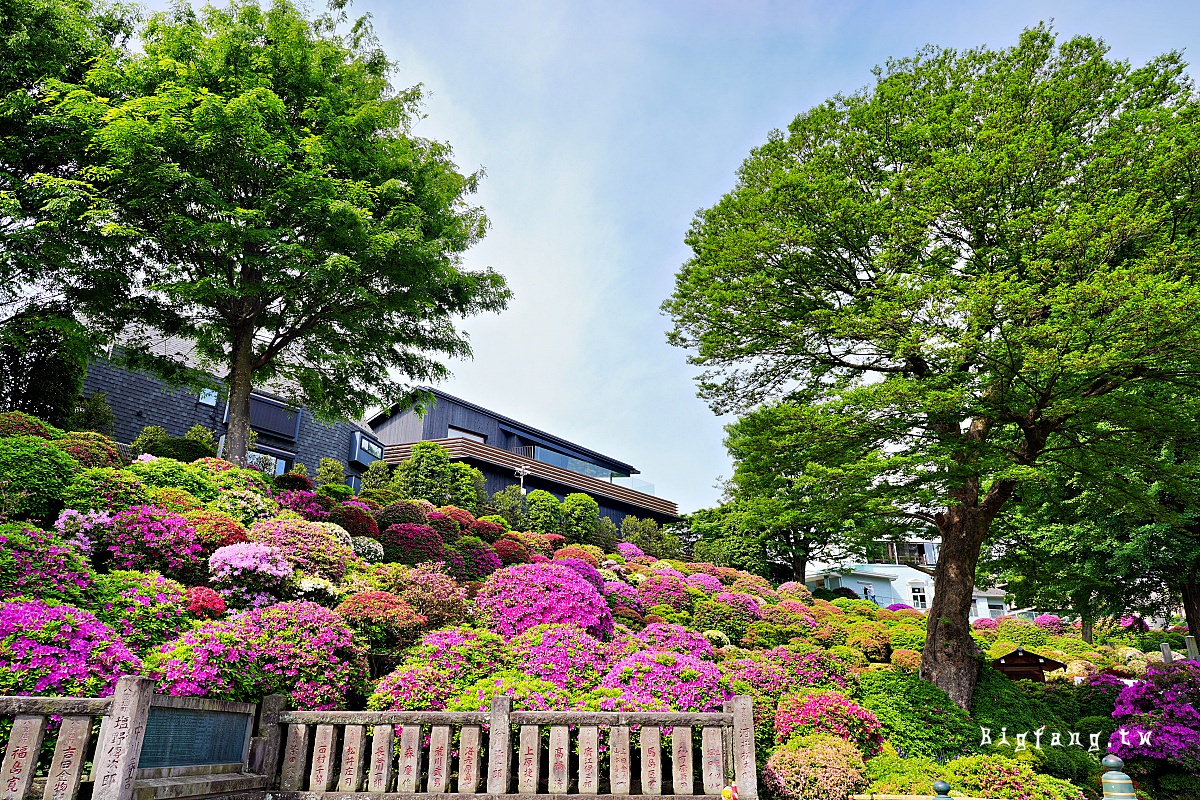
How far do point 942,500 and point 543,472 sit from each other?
21.1 m

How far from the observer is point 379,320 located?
51.2 ft

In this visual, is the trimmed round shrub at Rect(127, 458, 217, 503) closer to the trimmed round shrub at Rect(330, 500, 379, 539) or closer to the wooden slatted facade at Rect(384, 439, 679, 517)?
the trimmed round shrub at Rect(330, 500, 379, 539)

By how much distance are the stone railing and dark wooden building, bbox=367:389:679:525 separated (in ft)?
70.1

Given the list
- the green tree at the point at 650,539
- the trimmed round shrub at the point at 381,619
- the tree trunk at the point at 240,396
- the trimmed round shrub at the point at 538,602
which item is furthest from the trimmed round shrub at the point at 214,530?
the green tree at the point at 650,539

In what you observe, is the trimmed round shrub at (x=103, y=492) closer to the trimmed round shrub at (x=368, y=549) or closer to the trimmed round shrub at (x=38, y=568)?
the trimmed round shrub at (x=38, y=568)

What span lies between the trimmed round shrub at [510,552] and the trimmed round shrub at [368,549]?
139 inches

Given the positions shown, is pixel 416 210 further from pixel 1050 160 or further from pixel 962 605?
pixel 962 605

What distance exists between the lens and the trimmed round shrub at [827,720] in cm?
760

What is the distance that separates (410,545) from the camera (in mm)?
13250

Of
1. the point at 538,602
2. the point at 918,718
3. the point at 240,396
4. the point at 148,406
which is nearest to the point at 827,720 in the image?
the point at 918,718

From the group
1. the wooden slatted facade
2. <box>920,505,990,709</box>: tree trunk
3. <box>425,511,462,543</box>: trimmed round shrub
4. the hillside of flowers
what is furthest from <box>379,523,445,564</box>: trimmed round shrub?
the wooden slatted facade

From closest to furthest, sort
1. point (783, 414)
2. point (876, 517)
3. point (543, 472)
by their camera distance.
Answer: point (783, 414) → point (876, 517) → point (543, 472)

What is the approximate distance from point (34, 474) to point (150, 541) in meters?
1.63

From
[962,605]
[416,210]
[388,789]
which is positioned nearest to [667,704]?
[388,789]
